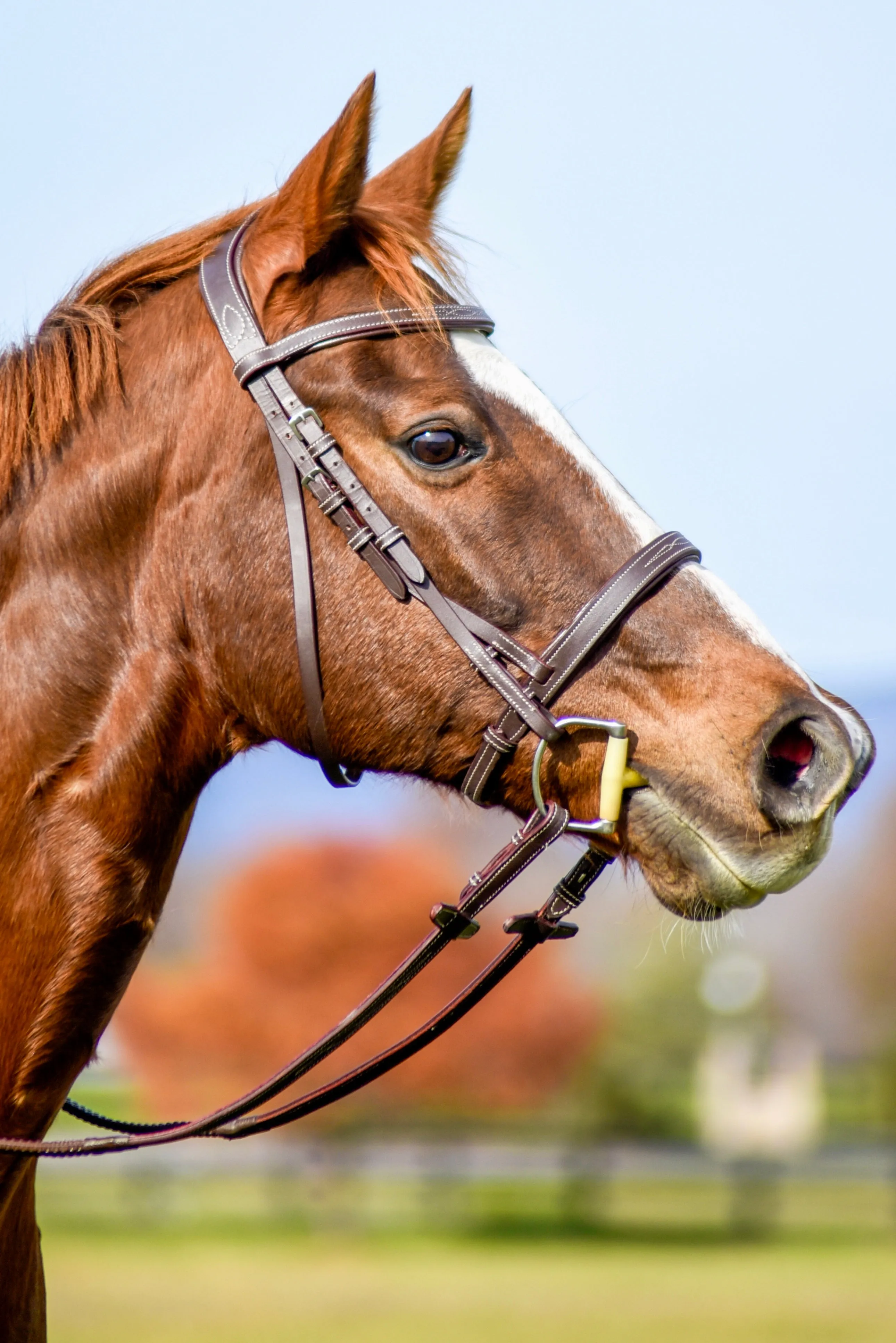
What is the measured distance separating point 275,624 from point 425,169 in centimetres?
136

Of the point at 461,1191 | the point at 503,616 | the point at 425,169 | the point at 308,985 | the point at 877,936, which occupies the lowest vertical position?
the point at 503,616

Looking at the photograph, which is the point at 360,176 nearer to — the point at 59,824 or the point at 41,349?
the point at 41,349

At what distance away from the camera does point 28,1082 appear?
2654 mm

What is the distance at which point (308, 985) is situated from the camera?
31.1 metres

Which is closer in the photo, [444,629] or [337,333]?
[444,629]

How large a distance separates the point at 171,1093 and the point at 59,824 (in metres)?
29.5

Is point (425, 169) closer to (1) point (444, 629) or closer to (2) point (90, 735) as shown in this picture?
(1) point (444, 629)

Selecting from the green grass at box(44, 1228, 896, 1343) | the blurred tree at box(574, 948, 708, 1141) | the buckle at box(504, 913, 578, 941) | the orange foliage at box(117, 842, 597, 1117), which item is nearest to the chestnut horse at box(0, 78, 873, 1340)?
the buckle at box(504, 913, 578, 941)

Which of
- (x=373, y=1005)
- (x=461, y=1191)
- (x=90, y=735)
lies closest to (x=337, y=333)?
(x=90, y=735)

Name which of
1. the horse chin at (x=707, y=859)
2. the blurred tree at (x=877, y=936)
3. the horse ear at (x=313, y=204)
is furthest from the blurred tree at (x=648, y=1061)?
the horse ear at (x=313, y=204)

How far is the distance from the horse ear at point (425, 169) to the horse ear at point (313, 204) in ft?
1.14

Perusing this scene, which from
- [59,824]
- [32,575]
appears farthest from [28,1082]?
[32,575]

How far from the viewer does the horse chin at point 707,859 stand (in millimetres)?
2477

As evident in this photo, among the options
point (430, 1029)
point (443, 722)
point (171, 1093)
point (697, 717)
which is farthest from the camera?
point (171, 1093)
